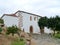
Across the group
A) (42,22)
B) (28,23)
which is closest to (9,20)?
(28,23)

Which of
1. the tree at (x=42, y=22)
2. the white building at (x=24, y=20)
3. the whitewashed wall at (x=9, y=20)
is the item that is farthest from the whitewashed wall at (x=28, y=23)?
the whitewashed wall at (x=9, y=20)

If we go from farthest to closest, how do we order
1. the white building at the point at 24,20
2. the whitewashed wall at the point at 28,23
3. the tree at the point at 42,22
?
the tree at the point at 42,22, the whitewashed wall at the point at 28,23, the white building at the point at 24,20

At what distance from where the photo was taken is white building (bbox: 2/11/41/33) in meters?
38.9

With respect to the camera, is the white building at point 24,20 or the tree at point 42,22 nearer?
the white building at point 24,20

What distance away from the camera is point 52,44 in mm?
19859

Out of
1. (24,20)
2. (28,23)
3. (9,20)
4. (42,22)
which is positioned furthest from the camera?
(28,23)

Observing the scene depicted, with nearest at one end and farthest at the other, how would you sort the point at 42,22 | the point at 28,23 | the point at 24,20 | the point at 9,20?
the point at 9,20
the point at 24,20
the point at 42,22
the point at 28,23

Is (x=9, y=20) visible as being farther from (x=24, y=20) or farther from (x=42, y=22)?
(x=42, y=22)

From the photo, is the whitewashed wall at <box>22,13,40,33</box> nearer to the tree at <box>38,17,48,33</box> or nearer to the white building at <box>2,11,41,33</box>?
the white building at <box>2,11,41,33</box>

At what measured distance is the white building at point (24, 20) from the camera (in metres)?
38.9

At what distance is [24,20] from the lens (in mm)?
44188

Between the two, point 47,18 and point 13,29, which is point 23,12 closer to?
point 47,18

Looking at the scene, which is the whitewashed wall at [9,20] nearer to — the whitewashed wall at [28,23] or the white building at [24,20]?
the white building at [24,20]

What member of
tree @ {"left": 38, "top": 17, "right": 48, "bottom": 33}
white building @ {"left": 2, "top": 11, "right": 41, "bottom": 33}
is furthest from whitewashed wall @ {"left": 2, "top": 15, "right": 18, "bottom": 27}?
tree @ {"left": 38, "top": 17, "right": 48, "bottom": 33}
